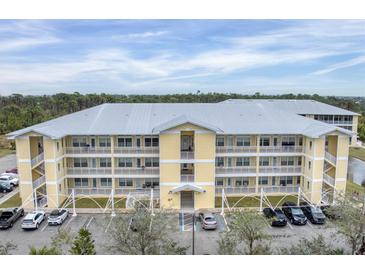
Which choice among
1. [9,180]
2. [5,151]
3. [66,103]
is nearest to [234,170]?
[9,180]

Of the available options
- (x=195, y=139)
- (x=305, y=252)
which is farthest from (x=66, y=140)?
(x=305, y=252)

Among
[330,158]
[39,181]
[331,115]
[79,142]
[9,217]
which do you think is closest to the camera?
[9,217]

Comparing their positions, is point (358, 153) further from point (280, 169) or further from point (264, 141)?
point (264, 141)

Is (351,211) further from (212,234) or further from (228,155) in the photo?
(228,155)

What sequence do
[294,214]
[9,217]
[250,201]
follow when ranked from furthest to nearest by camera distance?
[250,201]
[294,214]
[9,217]

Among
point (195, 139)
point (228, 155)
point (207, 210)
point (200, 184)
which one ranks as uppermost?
point (195, 139)

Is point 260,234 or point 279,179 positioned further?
point 279,179

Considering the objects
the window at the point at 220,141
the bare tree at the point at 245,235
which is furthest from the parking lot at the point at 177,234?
the window at the point at 220,141

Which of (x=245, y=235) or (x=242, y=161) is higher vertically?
(x=242, y=161)
